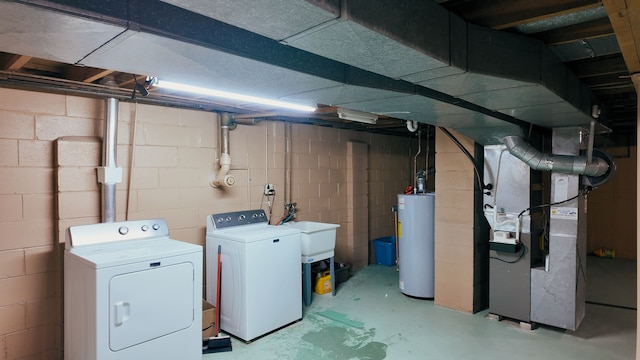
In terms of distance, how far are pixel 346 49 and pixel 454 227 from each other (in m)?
3.12

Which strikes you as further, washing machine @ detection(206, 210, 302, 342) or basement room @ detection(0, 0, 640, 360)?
washing machine @ detection(206, 210, 302, 342)

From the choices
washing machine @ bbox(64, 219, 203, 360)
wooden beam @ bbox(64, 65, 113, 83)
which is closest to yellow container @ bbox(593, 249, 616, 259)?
washing machine @ bbox(64, 219, 203, 360)

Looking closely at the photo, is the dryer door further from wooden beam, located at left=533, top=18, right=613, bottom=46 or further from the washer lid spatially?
wooden beam, located at left=533, top=18, right=613, bottom=46

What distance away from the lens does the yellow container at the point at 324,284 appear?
14.6ft

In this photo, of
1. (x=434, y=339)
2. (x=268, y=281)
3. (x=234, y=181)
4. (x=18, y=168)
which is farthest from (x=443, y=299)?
(x=18, y=168)

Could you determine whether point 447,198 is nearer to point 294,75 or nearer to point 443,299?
point 443,299

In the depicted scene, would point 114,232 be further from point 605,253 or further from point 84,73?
point 605,253

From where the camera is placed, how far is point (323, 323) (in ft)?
12.1

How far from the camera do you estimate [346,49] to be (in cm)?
137

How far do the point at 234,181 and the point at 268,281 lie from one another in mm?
1118

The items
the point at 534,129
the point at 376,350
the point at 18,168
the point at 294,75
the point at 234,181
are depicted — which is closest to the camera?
the point at 294,75

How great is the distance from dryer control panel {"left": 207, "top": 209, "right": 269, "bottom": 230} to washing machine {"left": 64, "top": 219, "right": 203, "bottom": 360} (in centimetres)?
73

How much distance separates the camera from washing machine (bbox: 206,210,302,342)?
3.29 metres

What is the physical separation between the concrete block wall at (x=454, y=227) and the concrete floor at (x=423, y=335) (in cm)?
20
